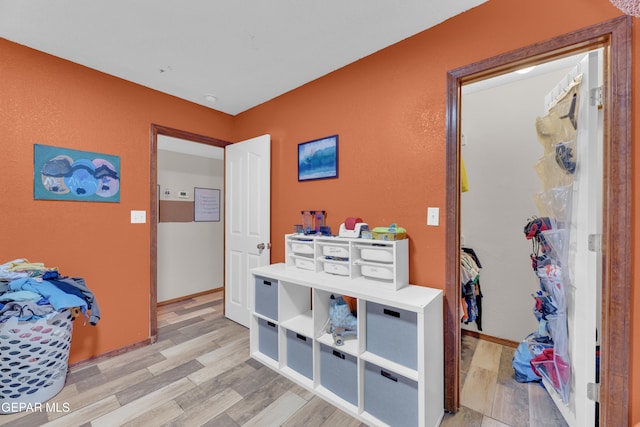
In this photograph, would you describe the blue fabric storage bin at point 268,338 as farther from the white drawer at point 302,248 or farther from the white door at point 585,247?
the white door at point 585,247

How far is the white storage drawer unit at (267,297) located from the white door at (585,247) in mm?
Result: 1895

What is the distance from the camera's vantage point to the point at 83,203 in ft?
7.17

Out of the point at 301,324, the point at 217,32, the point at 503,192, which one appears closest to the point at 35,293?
the point at 301,324

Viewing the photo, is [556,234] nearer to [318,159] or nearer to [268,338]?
[318,159]

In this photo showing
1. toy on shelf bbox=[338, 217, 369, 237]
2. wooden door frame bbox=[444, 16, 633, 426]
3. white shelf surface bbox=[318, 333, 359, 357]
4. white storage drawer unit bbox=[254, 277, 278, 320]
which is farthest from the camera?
Result: white storage drawer unit bbox=[254, 277, 278, 320]

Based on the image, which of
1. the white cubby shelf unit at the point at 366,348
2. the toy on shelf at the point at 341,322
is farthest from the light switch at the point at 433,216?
the toy on shelf at the point at 341,322

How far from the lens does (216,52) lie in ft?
6.58

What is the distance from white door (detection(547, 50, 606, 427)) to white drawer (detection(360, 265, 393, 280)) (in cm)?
101

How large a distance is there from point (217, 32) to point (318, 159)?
115 cm

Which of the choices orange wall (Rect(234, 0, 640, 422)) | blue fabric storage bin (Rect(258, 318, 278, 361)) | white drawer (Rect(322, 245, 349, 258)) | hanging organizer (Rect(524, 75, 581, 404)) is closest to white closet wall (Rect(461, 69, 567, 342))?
hanging organizer (Rect(524, 75, 581, 404))

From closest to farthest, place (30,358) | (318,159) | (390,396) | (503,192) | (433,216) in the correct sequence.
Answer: (390,396), (30,358), (433,216), (318,159), (503,192)

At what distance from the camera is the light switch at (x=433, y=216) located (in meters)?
1.75

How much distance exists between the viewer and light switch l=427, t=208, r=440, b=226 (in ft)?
5.73

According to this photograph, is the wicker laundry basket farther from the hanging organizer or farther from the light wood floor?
the hanging organizer
